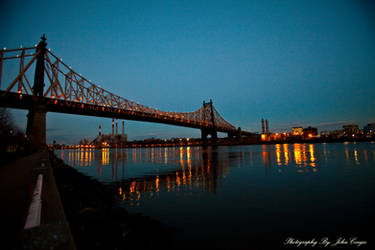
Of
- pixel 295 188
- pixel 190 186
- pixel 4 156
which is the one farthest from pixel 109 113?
pixel 295 188

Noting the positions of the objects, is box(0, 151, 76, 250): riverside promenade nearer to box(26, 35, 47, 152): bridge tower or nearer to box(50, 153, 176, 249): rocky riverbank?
box(50, 153, 176, 249): rocky riverbank

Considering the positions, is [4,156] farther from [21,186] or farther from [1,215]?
[1,215]

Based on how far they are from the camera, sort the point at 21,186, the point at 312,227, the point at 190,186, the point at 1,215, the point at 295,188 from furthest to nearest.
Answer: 1. the point at 190,186
2. the point at 295,188
3. the point at 21,186
4. the point at 312,227
5. the point at 1,215

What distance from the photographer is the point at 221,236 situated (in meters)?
4.37

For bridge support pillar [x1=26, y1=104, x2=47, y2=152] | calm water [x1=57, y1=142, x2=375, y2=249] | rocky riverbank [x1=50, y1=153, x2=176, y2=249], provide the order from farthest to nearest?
bridge support pillar [x1=26, y1=104, x2=47, y2=152]
calm water [x1=57, y1=142, x2=375, y2=249]
rocky riverbank [x1=50, y1=153, x2=176, y2=249]

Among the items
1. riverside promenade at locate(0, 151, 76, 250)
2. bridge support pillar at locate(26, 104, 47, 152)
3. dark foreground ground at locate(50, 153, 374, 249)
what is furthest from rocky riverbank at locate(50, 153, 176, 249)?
bridge support pillar at locate(26, 104, 47, 152)

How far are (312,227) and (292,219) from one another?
1.70 ft

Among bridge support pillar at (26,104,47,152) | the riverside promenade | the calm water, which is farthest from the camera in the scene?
bridge support pillar at (26,104,47,152)

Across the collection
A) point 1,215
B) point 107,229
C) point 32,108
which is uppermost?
point 32,108

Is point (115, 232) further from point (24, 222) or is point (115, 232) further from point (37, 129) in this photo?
point (37, 129)

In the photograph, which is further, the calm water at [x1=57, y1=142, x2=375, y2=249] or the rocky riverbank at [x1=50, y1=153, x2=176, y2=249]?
the calm water at [x1=57, y1=142, x2=375, y2=249]

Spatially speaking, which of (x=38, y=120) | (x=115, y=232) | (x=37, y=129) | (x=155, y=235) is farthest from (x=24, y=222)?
(x=38, y=120)

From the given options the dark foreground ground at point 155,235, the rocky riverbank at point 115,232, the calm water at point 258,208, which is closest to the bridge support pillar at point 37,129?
the calm water at point 258,208

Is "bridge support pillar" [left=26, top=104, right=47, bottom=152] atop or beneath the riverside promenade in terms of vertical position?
atop
